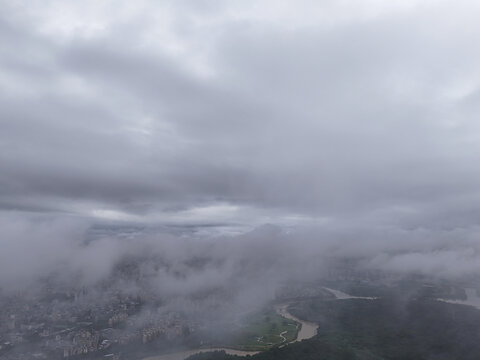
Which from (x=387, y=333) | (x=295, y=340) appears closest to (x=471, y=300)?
(x=387, y=333)

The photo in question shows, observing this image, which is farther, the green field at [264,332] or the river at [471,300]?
the river at [471,300]

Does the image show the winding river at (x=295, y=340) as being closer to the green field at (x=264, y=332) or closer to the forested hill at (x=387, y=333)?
the green field at (x=264, y=332)

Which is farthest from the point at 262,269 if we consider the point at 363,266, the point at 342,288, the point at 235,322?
the point at 235,322

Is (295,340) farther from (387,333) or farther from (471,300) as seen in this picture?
(471,300)

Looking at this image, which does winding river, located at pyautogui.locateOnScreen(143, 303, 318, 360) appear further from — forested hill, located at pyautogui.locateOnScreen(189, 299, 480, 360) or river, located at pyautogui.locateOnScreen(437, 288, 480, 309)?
river, located at pyautogui.locateOnScreen(437, 288, 480, 309)

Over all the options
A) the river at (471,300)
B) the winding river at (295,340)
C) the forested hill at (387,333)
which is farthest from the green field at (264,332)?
the river at (471,300)

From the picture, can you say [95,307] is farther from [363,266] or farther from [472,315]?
[363,266]

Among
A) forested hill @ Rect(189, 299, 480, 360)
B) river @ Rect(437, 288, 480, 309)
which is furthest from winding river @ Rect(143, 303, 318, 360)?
river @ Rect(437, 288, 480, 309)

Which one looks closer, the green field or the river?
→ the green field

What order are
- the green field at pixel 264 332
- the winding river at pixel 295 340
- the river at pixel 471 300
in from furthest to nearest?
1. the river at pixel 471 300
2. the green field at pixel 264 332
3. the winding river at pixel 295 340
